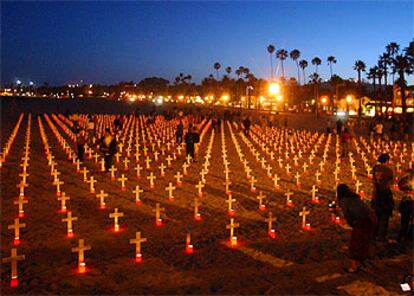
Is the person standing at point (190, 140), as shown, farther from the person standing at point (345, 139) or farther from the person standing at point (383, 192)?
the person standing at point (383, 192)

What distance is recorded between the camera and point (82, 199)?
12.0 m

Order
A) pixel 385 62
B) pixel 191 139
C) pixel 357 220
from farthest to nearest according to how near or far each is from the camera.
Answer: pixel 385 62 < pixel 191 139 < pixel 357 220

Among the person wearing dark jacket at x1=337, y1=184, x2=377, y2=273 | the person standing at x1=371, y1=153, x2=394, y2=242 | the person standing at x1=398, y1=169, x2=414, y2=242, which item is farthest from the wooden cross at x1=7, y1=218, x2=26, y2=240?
the person standing at x1=398, y1=169, x2=414, y2=242

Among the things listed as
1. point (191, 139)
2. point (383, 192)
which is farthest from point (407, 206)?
point (191, 139)

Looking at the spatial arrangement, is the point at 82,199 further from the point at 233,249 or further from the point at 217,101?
the point at 217,101

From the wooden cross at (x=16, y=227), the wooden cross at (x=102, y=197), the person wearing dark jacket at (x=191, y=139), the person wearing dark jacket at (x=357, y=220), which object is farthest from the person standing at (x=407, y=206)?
the person wearing dark jacket at (x=191, y=139)

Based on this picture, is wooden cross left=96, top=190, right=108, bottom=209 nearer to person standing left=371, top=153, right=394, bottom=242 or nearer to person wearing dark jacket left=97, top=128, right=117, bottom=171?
person wearing dark jacket left=97, top=128, right=117, bottom=171

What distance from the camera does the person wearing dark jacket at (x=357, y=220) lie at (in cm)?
677

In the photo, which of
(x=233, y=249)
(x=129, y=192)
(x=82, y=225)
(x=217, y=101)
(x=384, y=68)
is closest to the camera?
(x=233, y=249)

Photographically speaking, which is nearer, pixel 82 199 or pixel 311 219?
pixel 311 219

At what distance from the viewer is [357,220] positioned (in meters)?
6.79

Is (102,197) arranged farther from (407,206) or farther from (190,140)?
(190,140)

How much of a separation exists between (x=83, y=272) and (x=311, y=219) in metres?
5.51

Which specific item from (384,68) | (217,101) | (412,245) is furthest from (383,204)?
(217,101)
